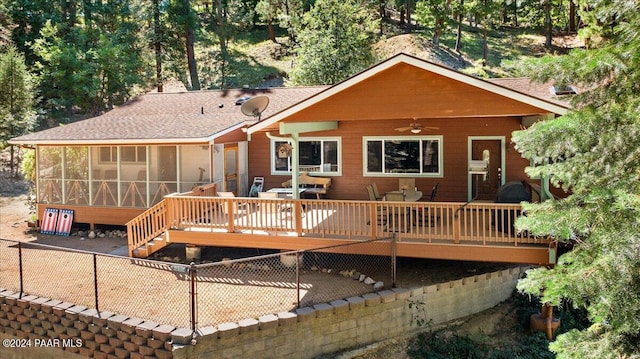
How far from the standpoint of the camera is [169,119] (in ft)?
49.3

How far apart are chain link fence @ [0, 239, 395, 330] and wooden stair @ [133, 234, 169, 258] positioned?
27 cm

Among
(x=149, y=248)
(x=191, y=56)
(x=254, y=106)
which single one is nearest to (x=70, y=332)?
(x=149, y=248)

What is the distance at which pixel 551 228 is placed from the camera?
17.7ft

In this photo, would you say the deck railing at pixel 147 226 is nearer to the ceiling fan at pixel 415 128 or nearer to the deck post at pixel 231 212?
the deck post at pixel 231 212

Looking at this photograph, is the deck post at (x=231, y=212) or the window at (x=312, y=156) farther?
the window at (x=312, y=156)

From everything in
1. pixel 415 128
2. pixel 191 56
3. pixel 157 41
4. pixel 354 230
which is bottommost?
pixel 354 230

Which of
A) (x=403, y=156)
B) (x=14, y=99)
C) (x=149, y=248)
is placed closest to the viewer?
(x=149, y=248)

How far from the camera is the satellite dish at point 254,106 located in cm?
1259

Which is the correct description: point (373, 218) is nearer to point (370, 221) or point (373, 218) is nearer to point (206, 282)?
point (370, 221)

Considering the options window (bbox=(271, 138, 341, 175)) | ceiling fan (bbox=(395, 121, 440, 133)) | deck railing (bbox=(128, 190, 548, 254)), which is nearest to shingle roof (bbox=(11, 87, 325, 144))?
window (bbox=(271, 138, 341, 175))

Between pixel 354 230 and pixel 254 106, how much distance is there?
5.15m

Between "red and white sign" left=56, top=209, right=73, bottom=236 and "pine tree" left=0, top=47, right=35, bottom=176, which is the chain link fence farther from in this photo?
"pine tree" left=0, top=47, right=35, bottom=176

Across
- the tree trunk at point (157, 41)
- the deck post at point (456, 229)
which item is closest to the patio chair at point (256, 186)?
the deck post at point (456, 229)

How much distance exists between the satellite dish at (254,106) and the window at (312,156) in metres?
1.64
